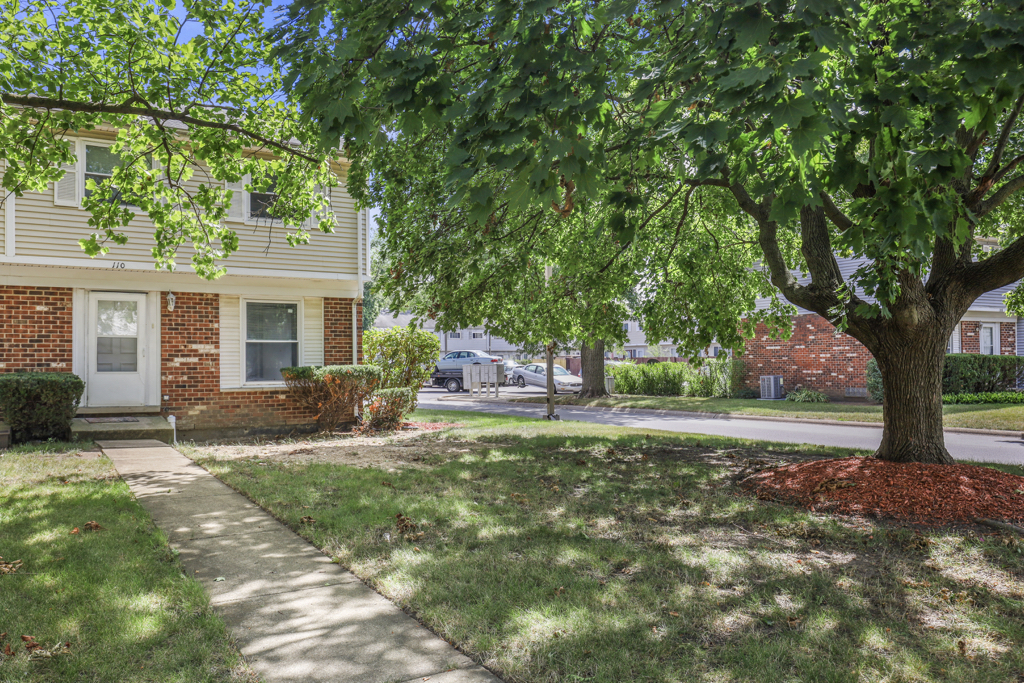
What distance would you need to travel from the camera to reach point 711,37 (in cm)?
317

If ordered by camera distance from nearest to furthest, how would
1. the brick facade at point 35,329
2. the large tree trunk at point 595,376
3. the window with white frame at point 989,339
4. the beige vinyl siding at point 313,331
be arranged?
the brick facade at point 35,329, the beige vinyl siding at point 313,331, the window with white frame at point 989,339, the large tree trunk at point 595,376

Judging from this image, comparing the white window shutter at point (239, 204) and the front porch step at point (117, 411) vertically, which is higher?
the white window shutter at point (239, 204)

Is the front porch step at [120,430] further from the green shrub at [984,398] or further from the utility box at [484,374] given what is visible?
the green shrub at [984,398]

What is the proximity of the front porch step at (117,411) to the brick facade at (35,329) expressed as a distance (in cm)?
80

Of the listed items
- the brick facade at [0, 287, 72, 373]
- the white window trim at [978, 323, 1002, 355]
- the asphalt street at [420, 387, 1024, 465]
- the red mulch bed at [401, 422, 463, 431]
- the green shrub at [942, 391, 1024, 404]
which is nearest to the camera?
the asphalt street at [420, 387, 1024, 465]

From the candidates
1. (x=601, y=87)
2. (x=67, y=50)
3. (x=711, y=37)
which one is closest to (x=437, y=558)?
(x=601, y=87)

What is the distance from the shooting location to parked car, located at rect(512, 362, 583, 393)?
105 ft

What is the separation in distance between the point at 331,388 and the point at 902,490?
9670 millimetres

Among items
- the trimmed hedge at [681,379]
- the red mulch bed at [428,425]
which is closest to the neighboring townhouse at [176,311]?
the red mulch bed at [428,425]

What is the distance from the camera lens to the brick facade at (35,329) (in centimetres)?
1080

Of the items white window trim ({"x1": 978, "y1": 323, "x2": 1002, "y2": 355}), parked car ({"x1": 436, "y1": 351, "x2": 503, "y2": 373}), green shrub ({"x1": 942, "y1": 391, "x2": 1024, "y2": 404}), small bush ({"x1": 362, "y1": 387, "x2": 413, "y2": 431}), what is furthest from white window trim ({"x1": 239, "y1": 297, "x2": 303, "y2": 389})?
white window trim ({"x1": 978, "y1": 323, "x2": 1002, "y2": 355})

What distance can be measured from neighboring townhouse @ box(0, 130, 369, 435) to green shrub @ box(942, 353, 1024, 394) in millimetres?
18291

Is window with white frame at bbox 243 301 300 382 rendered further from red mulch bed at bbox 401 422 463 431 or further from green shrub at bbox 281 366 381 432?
red mulch bed at bbox 401 422 463 431

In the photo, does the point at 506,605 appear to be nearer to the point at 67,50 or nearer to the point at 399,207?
the point at 399,207
